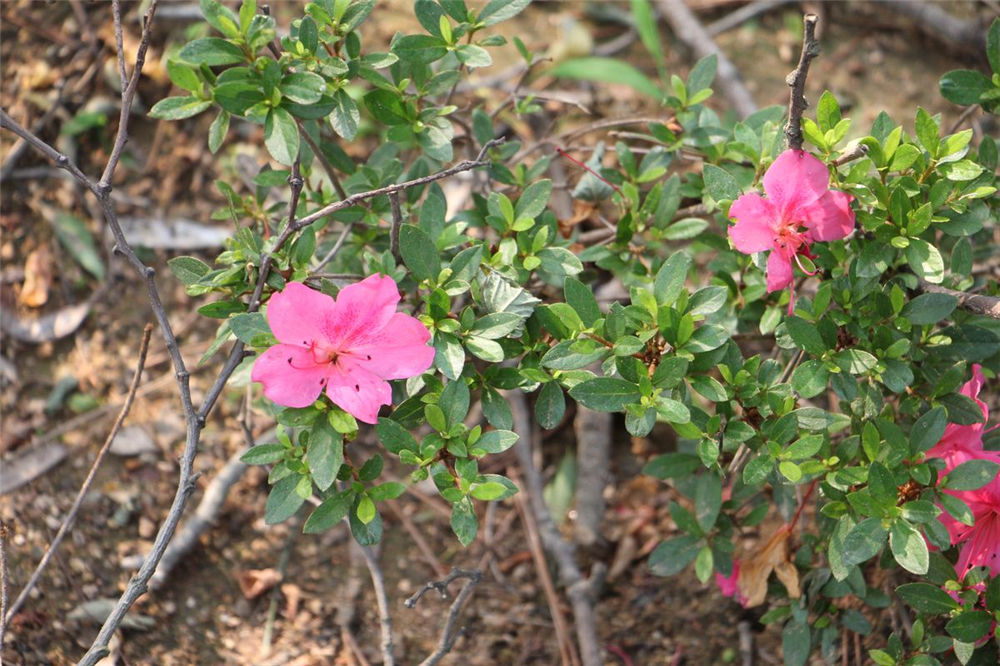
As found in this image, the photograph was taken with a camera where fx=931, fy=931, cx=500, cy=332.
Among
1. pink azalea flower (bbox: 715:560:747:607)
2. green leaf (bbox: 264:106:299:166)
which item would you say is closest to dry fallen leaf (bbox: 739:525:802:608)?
pink azalea flower (bbox: 715:560:747:607)

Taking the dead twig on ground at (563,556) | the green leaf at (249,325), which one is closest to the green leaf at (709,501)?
the dead twig on ground at (563,556)

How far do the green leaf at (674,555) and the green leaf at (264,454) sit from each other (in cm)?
85

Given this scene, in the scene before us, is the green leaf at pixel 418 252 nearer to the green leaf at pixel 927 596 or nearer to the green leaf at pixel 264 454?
the green leaf at pixel 264 454

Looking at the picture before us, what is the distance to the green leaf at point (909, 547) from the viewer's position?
1.49 metres

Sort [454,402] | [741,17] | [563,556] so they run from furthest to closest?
1. [741,17]
2. [563,556]
3. [454,402]

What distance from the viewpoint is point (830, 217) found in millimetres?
1595

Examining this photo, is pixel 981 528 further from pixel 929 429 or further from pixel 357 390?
pixel 357 390

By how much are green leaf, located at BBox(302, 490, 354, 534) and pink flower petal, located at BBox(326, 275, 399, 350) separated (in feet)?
0.91

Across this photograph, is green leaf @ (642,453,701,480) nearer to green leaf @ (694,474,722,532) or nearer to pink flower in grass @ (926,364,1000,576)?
green leaf @ (694,474,722,532)

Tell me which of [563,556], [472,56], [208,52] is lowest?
[563,556]

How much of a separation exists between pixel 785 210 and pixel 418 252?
63 cm

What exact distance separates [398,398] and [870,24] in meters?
2.50

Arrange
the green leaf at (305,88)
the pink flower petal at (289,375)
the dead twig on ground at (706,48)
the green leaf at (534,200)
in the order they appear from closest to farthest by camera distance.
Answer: the pink flower petal at (289,375) → the green leaf at (305,88) → the green leaf at (534,200) → the dead twig on ground at (706,48)

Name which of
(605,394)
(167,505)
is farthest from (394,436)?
Answer: (167,505)
